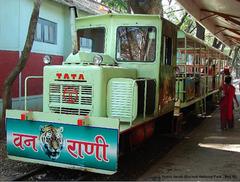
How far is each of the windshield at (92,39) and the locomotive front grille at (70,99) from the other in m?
1.31

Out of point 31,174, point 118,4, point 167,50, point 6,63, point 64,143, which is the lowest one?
point 31,174

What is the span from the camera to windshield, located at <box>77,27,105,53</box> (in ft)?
25.6

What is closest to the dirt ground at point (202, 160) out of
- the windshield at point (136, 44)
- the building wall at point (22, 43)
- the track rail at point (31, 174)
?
the track rail at point (31, 174)

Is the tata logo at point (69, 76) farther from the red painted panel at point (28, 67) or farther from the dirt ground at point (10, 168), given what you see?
the red painted panel at point (28, 67)

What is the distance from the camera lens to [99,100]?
21.1 feet

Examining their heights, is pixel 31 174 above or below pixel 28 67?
below

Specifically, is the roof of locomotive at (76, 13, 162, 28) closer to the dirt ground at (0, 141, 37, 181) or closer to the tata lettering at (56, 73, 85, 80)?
the tata lettering at (56, 73, 85, 80)

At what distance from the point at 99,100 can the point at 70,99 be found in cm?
50

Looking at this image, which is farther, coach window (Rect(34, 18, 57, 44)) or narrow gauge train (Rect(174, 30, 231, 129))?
coach window (Rect(34, 18, 57, 44))

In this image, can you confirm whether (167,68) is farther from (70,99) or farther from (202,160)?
(70,99)

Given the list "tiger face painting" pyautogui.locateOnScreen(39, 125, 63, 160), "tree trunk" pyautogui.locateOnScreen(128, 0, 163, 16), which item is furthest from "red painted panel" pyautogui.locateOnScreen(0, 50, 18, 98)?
"tiger face painting" pyautogui.locateOnScreen(39, 125, 63, 160)

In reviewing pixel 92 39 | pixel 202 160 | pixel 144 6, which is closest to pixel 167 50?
pixel 92 39

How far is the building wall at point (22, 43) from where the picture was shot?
1165 centimetres

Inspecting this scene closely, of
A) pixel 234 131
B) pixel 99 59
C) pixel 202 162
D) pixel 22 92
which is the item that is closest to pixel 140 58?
pixel 99 59
